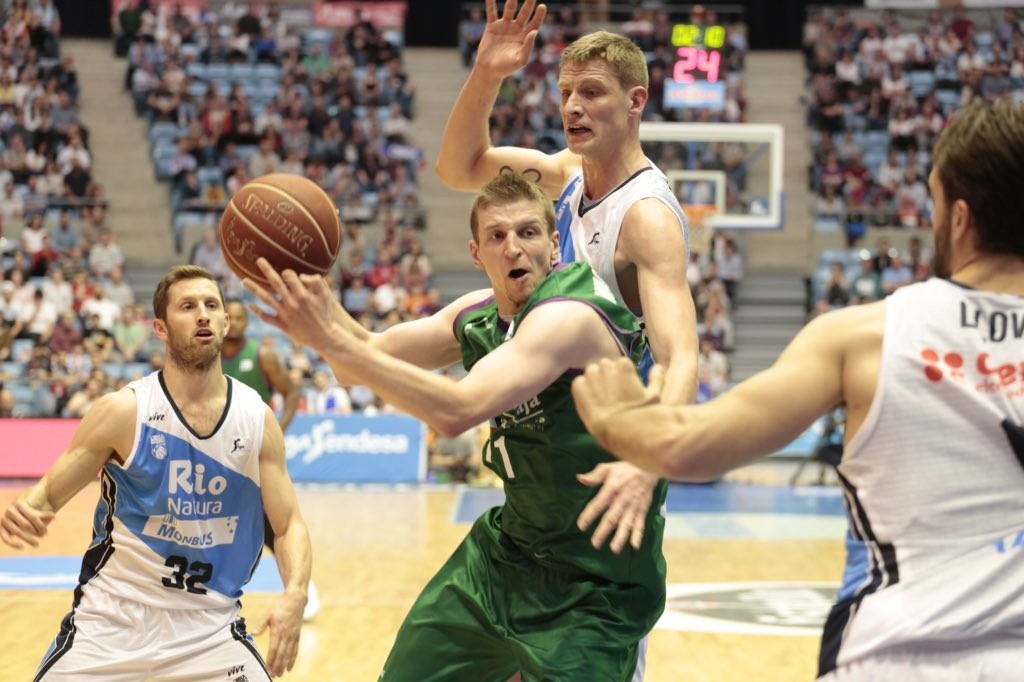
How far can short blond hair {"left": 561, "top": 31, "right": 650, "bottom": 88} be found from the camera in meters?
4.30

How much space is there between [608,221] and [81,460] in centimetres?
210

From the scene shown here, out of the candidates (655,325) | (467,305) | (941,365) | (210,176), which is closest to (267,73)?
(210,176)

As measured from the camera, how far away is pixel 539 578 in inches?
154

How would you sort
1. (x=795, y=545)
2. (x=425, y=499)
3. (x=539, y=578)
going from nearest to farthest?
(x=539, y=578)
(x=795, y=545)
(x=425, y=499)

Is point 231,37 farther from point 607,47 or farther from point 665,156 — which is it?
point 607,47

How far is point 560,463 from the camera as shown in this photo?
12.5 feet

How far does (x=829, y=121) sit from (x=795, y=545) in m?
12.9

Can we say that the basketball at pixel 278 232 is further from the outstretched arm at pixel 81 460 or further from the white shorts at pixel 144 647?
the white shorts at pixel 144 647

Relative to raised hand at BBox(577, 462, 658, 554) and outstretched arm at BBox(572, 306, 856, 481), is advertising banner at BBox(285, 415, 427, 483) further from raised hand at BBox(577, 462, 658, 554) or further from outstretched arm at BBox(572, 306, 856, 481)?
outstretched arm at BBox(572, 306, 856, 481)

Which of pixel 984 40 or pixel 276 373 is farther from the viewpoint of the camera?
pixel 984 40

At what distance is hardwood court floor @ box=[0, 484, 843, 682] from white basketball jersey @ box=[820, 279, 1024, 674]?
4.49 metres

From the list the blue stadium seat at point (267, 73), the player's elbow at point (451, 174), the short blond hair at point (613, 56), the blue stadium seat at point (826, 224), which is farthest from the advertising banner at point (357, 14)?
the short blond hair at point (613, 56)

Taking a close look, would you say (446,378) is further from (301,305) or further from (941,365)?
(941,365)

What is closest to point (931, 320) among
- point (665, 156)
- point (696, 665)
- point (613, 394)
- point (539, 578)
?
point (613, 394)
